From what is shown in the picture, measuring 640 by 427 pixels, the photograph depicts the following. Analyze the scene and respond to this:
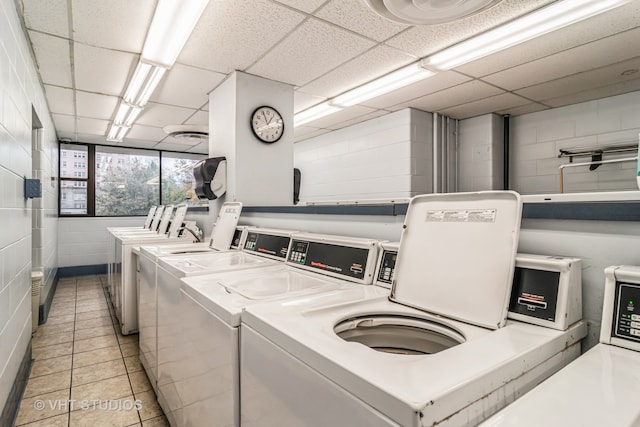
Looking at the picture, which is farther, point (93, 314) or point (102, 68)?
point (93, 314)

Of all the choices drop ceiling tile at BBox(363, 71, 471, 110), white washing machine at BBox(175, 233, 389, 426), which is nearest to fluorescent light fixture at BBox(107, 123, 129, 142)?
drop ceiling tile at BBox(363, 71, 471, 110)

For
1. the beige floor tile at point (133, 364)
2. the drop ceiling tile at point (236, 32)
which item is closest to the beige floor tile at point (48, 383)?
the beige floor tile at point (133, 364)

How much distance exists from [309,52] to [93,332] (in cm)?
346

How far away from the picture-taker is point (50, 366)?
8.96 feet

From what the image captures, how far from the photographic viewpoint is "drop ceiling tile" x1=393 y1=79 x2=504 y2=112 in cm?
395

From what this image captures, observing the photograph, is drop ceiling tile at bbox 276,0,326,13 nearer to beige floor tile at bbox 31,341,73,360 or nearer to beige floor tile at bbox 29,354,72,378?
beige floor tile at bbox 29,354,72,378

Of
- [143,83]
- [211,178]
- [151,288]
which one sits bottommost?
[151,288]

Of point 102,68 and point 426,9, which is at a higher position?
point 102,68

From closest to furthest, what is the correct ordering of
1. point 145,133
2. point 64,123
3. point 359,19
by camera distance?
point 359,19 → point 64,123 → point 145,133

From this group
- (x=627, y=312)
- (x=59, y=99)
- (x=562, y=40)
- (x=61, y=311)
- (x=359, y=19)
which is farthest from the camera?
(x=59, y=99)

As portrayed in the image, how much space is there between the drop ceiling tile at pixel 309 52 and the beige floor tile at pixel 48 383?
306 cm

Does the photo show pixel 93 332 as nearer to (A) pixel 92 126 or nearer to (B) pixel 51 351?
(B) pixel 51 351

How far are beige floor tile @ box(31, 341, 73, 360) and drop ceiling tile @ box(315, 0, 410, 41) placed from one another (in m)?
3.49

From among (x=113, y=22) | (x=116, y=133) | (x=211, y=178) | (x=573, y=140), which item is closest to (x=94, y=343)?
(x=211, y=178)
